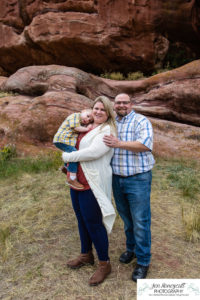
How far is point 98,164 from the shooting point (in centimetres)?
260

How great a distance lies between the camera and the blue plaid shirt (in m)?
2.69

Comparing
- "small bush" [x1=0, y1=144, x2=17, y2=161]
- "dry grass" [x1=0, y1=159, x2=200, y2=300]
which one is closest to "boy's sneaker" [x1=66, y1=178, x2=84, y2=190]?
"dry grass" [x1=0, y1=159, x2=200, y2=300]

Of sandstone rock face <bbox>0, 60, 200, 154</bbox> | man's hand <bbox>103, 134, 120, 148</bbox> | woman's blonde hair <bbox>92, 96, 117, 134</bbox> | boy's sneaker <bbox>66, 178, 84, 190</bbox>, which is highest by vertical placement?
woman's blonde hair <bbox>92, 96, 117, 134</bbox>

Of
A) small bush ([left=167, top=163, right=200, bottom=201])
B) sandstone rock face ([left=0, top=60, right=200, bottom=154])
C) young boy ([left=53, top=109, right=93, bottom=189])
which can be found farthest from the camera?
sandstone rock face ([left=0, top=60, right=200, bottom=154])

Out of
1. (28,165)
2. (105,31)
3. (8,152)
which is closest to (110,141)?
(28,165)

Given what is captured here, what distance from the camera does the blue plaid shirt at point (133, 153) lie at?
2689 mm

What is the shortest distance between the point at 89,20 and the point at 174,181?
287 inches

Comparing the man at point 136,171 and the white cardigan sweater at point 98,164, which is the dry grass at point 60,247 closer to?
the man at point 136,171

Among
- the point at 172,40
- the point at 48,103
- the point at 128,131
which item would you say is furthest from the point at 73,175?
the point at 172,40

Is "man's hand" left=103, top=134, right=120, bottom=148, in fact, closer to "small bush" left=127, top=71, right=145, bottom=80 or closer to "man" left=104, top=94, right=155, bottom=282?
"man" left=104, top=94, right=155, bottom=282

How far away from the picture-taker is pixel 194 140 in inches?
301

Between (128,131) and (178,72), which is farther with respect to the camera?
(178,72)

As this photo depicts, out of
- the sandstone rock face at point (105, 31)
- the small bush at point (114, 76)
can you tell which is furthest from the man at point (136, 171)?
the sandstone rock face at point (105, 31)

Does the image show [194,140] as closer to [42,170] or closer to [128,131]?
[42,170]
